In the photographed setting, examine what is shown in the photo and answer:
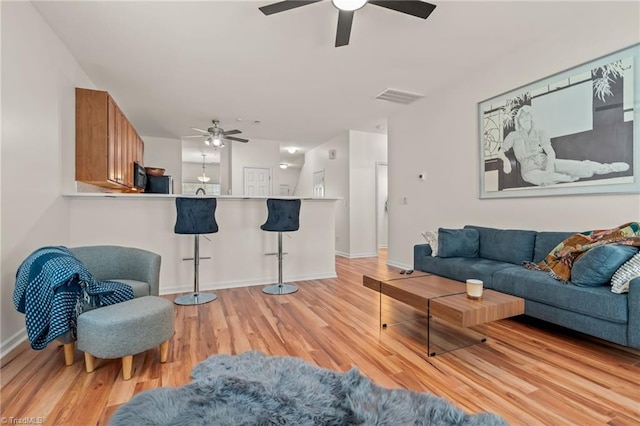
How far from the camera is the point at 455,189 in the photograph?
413 cm

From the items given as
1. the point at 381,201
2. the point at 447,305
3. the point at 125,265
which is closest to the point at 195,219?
the point at 125,265

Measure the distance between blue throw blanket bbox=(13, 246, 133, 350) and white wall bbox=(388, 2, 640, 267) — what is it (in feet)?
13.2

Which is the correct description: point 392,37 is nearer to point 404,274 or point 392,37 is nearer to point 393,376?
point 404,274

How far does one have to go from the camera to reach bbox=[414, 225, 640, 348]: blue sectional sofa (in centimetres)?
193

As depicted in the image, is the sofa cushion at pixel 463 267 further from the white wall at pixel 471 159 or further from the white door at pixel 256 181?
the white door at pixel 256 181

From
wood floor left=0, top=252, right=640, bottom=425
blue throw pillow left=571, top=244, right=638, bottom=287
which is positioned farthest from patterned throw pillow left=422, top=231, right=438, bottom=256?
blue throw pillow left=571, top=244, right=638, bottom=287

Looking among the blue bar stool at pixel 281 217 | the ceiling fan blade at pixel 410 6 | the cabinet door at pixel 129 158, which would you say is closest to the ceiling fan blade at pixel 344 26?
the ceiling fan blade at pixel 410 6

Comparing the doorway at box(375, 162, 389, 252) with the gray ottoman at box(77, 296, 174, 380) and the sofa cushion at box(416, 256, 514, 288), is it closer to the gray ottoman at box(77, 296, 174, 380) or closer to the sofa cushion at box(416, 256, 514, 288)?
the sofa cushion at box(416, 256, 514, 288)

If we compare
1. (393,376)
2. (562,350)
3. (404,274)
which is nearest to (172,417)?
(393,376)

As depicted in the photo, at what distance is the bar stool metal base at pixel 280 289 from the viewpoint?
358 cm

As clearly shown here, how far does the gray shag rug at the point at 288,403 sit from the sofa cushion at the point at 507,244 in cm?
218

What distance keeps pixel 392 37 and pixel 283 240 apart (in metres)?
2.74

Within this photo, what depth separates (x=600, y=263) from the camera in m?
2.08

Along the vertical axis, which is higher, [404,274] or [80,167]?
[80,167]
